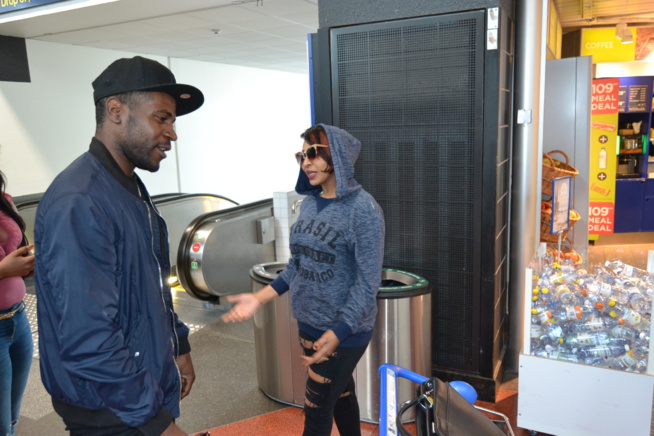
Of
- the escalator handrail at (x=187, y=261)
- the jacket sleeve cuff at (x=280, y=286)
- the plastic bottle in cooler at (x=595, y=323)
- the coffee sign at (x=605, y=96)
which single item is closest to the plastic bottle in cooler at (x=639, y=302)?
the plastic bottle in cooler at (x=595, y=323)

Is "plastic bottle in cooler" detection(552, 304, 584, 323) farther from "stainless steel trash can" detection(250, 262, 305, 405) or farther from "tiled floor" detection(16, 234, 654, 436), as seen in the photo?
"stainless steel trash can" detection(250, 262, 305, 405)

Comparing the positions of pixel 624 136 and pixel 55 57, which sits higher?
pixel 55 57

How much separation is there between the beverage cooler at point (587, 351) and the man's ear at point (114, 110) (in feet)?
6.88

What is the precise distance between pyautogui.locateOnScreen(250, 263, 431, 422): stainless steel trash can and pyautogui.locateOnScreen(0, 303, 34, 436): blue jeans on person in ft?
4.38

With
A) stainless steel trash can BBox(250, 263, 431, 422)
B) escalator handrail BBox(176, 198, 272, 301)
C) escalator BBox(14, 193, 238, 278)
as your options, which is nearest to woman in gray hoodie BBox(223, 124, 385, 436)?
stainless steel trash can BBox(250, 263, 431, 422)

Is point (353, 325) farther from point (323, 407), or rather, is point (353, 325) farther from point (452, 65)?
point (452, 65)

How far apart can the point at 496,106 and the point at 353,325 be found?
65.9 inches

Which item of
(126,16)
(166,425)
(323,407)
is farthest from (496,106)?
(126,16)

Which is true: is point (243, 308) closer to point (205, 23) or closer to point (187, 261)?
point (187, 261)

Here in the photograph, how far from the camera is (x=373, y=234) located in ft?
7.03

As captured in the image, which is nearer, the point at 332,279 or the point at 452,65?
the point at 332,279

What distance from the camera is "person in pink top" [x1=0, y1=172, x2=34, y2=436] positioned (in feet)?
7.28

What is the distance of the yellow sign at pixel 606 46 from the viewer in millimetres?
8461

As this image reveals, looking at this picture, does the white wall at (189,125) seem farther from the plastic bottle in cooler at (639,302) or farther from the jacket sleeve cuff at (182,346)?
the plastic bottle in cooler at (639,302)
